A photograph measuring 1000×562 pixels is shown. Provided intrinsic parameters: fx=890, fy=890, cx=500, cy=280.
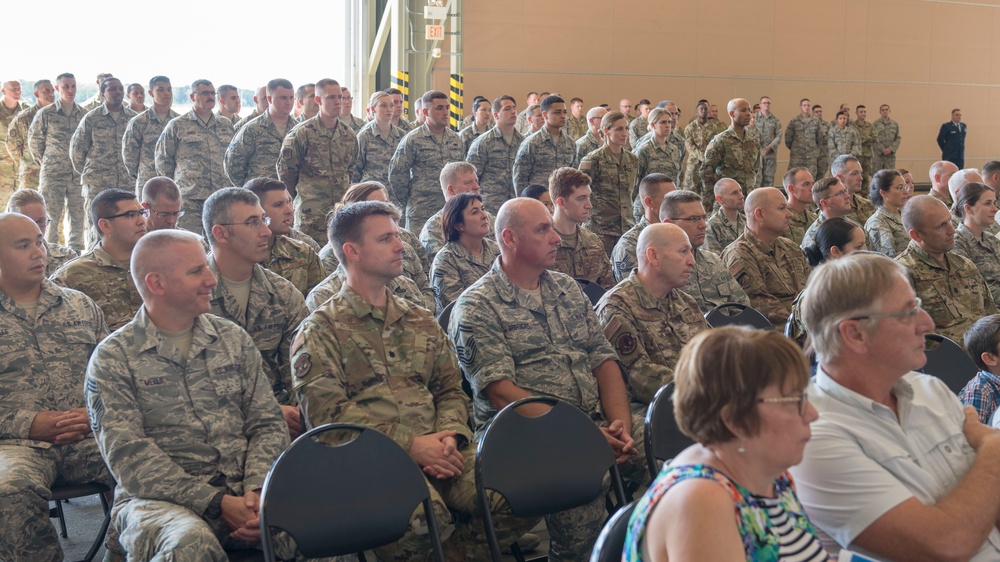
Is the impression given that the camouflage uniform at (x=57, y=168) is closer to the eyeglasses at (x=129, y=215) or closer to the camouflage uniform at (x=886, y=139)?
the eyeglasses at (x=129, y=215)

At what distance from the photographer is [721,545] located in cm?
143

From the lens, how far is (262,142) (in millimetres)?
7238

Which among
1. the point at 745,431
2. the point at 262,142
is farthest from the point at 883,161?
the point at 745,431

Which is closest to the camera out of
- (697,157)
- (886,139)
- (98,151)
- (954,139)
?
(98,151)

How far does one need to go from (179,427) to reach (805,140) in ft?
52.6

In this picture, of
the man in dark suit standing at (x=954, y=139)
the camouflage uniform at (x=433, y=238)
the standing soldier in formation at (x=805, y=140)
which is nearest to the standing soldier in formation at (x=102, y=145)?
the camouflage uniform at (x=433, y=238)

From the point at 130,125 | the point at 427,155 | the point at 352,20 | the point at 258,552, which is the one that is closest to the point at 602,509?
the point at 258,552

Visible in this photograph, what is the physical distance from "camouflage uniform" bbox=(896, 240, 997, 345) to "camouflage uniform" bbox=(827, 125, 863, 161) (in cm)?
1253

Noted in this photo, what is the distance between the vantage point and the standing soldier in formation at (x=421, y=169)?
7.70 m

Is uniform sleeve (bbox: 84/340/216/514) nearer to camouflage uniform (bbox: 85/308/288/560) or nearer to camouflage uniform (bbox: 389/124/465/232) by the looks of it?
camouflage uniform (bbox: 85/308/288/560)

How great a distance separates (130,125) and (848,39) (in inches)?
584

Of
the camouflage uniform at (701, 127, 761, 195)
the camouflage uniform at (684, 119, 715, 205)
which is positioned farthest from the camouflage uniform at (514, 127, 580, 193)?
the camouflage uniform at (684, 119, 715, 205)

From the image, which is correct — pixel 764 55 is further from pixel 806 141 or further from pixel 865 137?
pixel 865 137

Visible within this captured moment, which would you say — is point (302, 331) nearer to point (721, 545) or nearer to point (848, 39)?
point (721, 545)
